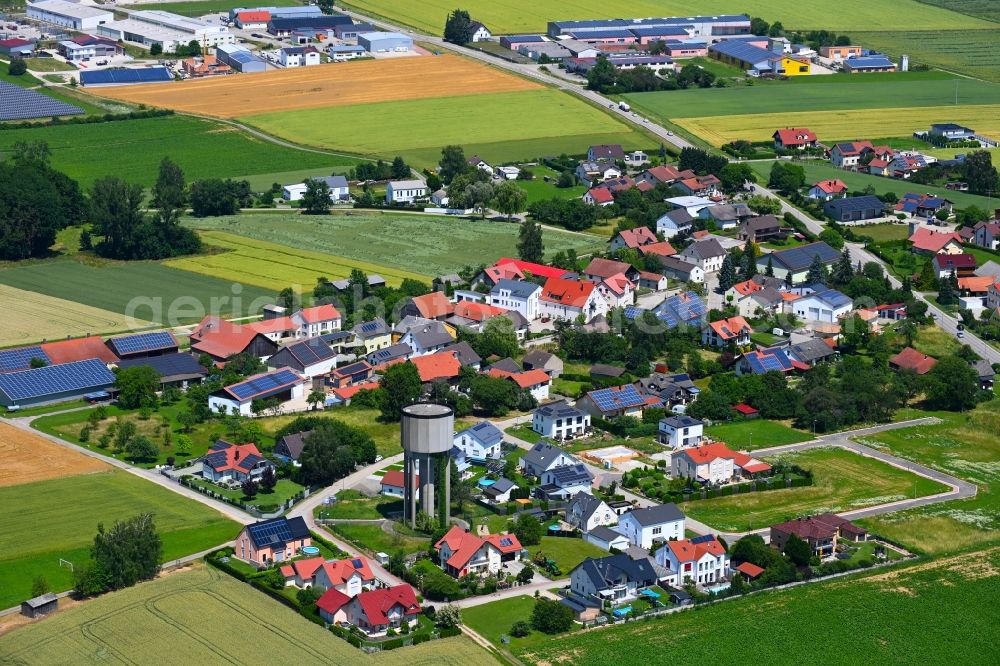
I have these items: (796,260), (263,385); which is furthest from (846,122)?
(263,385)

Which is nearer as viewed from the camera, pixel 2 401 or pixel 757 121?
pixel 2 401

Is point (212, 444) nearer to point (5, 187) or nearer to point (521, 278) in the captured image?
point (521, 278)

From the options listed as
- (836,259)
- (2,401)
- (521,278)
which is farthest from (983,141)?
(2,401)

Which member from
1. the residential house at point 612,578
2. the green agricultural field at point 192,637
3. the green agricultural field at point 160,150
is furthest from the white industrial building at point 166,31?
the residential house at point 612,578

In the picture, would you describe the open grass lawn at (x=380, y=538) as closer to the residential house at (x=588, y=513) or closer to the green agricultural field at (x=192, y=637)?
the residential house at (x=588, y=513)

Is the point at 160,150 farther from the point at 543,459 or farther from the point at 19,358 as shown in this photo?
the point at 543,459

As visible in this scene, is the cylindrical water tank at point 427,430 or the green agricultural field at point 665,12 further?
the green agricultural field at point 665,12
